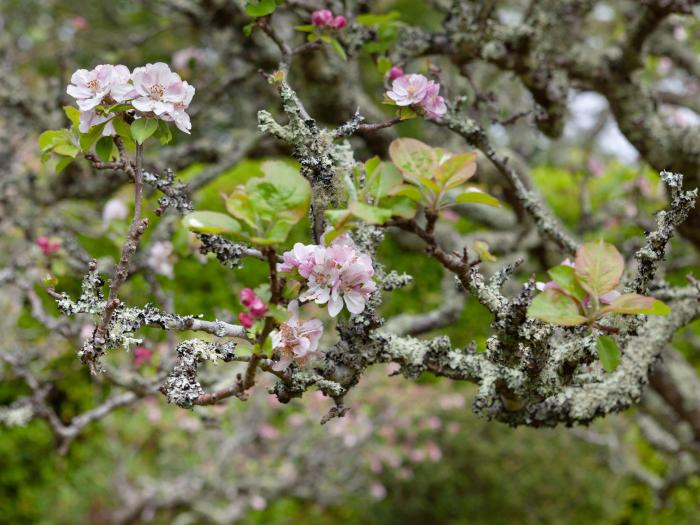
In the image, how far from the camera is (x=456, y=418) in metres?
5.91

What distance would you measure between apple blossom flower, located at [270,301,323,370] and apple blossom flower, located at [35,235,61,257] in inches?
59.0

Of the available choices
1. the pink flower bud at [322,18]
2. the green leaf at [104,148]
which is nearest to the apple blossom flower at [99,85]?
the green leaf at [104,148]

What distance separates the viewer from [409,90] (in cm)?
134

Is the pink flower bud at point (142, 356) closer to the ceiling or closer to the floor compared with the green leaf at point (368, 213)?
closer to the floor

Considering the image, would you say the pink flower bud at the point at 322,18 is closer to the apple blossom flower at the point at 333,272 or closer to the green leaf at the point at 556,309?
the apple blossom flower at the point at 333,272

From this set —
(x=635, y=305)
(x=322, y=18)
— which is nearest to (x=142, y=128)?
(x=322, y=18)

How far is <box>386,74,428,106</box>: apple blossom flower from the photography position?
4.38 ft

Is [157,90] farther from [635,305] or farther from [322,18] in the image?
[635,305]

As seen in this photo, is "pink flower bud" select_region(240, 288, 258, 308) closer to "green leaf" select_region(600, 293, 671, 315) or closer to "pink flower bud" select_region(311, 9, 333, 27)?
"green leaf" select_region(600, 293, 671, 315)

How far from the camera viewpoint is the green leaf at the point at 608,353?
3.42 feet

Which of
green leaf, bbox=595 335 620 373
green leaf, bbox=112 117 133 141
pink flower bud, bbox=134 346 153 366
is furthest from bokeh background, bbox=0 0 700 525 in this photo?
green leaf, bbox=595 335 620 373

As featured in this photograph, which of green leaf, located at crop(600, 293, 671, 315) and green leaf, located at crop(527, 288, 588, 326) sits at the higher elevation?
green leaf, located at crop(600, 293, 671, 315)

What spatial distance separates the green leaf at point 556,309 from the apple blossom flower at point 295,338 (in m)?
0.38

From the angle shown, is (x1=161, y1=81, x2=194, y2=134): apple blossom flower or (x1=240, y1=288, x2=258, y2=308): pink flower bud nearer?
(x1=240, y1=288, x2=258, y2=308): pink flower bud
